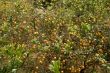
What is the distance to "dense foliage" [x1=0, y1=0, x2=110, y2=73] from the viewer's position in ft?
22.7

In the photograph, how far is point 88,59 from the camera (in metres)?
7.16

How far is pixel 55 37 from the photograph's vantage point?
838 centimetres

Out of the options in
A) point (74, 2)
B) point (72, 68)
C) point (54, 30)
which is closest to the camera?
point (72, 68)

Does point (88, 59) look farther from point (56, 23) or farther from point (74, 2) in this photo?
point (74, 2)

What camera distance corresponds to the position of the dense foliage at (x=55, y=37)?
691cm

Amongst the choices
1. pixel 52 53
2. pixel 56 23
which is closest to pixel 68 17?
pixel 56 23

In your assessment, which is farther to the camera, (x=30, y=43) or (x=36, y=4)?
(x=36, y=4)

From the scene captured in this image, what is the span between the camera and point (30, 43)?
7883 mm

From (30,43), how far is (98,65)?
66.5 inches

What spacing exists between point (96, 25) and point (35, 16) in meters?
1.74

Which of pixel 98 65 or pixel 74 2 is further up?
pixel 74 2

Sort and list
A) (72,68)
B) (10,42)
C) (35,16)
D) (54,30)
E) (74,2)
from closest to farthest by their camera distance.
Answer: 1. (72,68)
2. (10,42)
3. (54,30)
4. (35,16)
5. (74,2)

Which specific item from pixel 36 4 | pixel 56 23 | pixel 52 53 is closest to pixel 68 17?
pixel 56 23

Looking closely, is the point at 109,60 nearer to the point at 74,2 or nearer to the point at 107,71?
the point at 107,71
